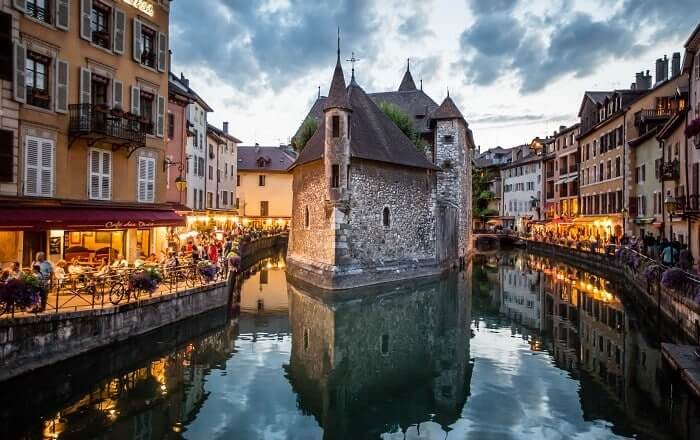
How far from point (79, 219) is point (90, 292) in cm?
292

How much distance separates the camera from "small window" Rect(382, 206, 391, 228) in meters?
29.3

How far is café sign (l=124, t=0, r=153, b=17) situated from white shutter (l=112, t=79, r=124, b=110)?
2.98 metres

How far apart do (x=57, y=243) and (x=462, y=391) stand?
528 inches

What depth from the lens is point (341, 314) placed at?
2103 centimetres

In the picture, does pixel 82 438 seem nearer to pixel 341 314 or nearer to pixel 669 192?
pixel 341 314

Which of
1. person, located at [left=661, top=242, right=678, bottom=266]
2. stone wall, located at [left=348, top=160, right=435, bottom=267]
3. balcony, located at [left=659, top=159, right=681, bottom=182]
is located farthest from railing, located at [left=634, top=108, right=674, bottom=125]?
person, located at [left=661, top=242, right=678, bottom=266]

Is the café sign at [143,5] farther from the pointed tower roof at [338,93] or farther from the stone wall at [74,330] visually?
the stone wall at [74,330]

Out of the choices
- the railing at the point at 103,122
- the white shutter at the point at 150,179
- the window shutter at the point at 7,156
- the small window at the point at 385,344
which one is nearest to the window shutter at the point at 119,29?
the railing at the point at 103,122

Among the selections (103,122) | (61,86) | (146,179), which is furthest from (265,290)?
(61,86)

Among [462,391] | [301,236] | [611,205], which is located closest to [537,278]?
[611,205]

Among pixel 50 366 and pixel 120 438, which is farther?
pixel 50 366

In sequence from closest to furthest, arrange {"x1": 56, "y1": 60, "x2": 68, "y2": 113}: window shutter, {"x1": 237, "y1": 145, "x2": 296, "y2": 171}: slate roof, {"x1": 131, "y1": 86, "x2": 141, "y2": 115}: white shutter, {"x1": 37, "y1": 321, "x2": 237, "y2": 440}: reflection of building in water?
{"x1": 37, "y1": 321, "x2": 237, "y2": 440}: reflection of building in water < {"x1": 56, "y1": 60, "x2": 68, "y2": 113}: window shutter < {"x1": 131, "y1": 86, "x2": 141, "y2": 115}: white shutter < {"x1": 237, "y1": 145, "x2": 296, "y2": 171}: slate roof

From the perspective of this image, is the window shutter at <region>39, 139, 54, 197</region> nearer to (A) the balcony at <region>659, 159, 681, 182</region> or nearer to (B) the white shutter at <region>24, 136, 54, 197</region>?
(B) the white shutter at <region>24, 136, 54, 197</region>

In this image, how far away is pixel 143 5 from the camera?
66.7 ft
